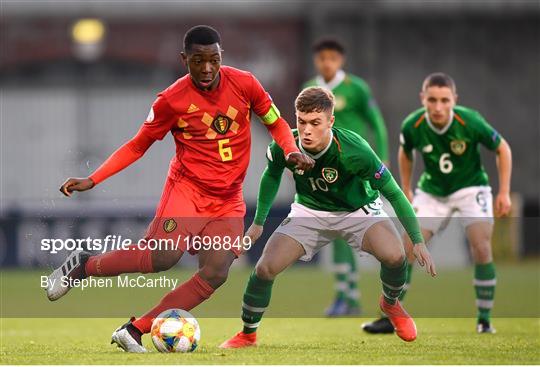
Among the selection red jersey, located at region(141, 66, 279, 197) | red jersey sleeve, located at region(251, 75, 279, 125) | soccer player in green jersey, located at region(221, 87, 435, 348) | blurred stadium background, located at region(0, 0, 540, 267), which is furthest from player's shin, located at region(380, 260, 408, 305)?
blurred stadium background, located at region(0, 0, 540, 267)

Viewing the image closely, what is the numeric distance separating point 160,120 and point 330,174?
1.09 m

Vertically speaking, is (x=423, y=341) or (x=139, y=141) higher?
(x=139, y=141)

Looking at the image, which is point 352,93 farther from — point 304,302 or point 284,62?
point 284,62

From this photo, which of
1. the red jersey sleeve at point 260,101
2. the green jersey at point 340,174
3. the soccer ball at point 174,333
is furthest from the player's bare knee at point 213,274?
the red jersey sleeve at point 260,101

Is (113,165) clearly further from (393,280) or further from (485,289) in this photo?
(485,289)

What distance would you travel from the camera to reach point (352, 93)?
11.5 m

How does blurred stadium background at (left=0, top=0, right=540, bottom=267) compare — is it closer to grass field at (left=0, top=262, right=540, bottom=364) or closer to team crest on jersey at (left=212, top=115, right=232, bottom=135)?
grass field at (left=0, top=262, right=540, bottom=364)

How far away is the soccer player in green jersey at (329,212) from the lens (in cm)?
776

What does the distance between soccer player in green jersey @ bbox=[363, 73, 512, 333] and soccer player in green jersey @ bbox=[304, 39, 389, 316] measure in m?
1.63

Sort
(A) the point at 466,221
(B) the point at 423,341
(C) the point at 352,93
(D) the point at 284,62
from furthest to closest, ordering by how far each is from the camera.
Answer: (D) the point at 284,62, (C) the point at 352,93, (A) the point at 466,221, (B) the point at 423,341

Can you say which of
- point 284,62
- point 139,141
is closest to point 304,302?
point 139,141

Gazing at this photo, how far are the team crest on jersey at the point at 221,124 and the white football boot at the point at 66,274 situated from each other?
3.69ft

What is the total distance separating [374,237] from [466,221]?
71.1 inches
